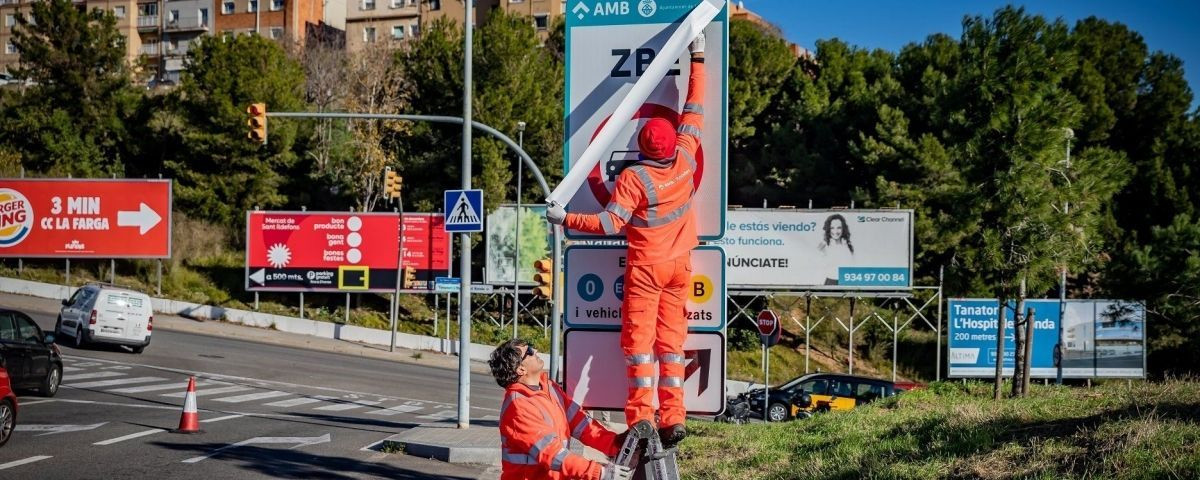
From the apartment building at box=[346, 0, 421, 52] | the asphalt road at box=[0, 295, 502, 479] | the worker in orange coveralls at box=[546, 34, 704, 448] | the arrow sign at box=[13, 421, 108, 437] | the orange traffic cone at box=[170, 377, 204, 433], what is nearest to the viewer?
the worker in orange coveralls at box=[546, 34, 704, 448]

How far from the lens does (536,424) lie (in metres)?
6.09

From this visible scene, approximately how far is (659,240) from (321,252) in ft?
134

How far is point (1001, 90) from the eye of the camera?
19203 mm

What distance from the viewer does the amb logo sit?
4491cm

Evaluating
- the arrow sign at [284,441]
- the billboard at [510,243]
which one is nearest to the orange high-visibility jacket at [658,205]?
the arrow sign at [284,441]

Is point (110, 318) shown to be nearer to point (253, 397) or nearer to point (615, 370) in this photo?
point (253, 397)

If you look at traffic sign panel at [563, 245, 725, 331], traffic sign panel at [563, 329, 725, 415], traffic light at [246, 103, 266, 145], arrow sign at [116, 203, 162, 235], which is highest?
traffic light at [246, 103, 266, 145]

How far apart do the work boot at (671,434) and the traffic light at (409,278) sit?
3974 centimetres

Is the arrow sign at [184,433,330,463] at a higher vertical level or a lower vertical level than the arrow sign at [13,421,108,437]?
lower

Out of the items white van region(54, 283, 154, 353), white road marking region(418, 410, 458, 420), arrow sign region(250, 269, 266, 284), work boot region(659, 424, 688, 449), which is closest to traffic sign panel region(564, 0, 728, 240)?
work boot region(659, 424, 688, 449)

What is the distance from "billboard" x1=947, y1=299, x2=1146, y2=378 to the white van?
2476cm

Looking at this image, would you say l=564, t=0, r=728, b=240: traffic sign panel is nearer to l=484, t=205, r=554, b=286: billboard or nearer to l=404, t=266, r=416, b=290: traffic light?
l=484, t=205, r=554, b=286: billboard

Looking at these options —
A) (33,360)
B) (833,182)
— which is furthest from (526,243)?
(33,360)

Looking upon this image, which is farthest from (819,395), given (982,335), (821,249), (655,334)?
(655,334)
